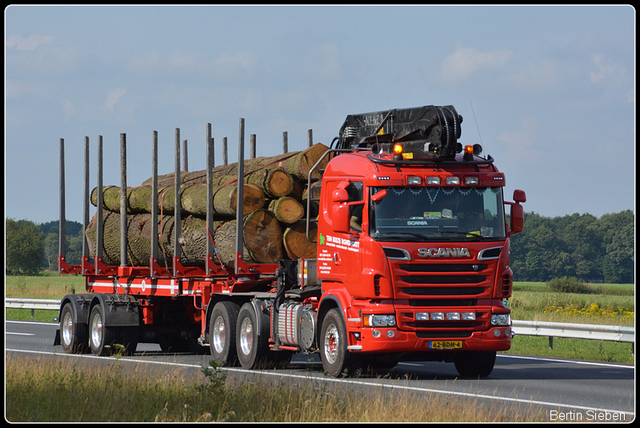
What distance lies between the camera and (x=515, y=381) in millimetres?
14227

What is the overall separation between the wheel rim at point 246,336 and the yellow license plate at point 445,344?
12.0 feet

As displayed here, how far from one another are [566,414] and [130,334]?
1080cm

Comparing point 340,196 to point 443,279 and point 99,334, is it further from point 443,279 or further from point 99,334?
point 99,334

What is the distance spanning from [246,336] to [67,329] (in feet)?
18.7

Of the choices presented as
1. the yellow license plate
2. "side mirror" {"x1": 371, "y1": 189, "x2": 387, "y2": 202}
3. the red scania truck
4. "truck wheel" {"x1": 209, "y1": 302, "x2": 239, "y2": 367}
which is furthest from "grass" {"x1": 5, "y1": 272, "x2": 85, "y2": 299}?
the yellow license plate

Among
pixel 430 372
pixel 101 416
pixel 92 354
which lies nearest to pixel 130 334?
pixel 92 354

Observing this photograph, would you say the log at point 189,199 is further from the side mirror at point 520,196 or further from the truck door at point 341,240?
the side mirror at point 520,196

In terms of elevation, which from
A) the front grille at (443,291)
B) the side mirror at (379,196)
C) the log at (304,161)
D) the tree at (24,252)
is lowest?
the front grille at (443,291)

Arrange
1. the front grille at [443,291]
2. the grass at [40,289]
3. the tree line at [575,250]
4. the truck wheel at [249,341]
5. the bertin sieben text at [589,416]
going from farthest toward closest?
the tree line at [575,250]
the grass at [40,289]
the truck wheel at [249,341]
the front grille at [443,291]
the bertin sieben text at [589,416]

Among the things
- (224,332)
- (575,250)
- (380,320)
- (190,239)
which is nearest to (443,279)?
(380,320)

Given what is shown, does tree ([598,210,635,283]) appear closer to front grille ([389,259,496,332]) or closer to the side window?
front grille ([389,259,496,332])

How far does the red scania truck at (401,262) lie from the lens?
44.0 feet

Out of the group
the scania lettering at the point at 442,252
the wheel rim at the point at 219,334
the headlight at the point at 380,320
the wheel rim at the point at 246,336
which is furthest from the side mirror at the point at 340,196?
the wheel rim at the point at 219,334

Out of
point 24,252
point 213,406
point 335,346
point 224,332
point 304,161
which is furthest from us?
point 24,252
